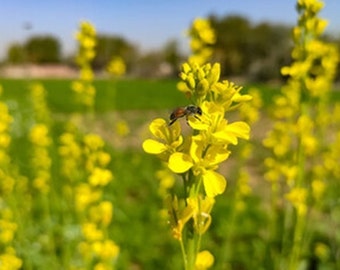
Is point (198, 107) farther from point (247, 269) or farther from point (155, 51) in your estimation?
point (155, 51)

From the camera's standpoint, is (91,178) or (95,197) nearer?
(91,178)

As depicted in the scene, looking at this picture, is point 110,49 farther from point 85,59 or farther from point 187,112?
point 187,112

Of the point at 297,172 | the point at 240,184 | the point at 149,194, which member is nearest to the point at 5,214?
the point at 240,184

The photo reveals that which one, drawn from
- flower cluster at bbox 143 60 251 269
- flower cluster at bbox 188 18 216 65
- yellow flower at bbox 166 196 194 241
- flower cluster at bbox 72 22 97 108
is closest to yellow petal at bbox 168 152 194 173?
flower cluster at bbox 143 60 251 269

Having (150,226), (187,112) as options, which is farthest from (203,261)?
(150,226)

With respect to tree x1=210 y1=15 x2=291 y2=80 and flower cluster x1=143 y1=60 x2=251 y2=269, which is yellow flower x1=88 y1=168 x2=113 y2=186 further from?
tree x1=210 y1=15 x2=291 y2=80
